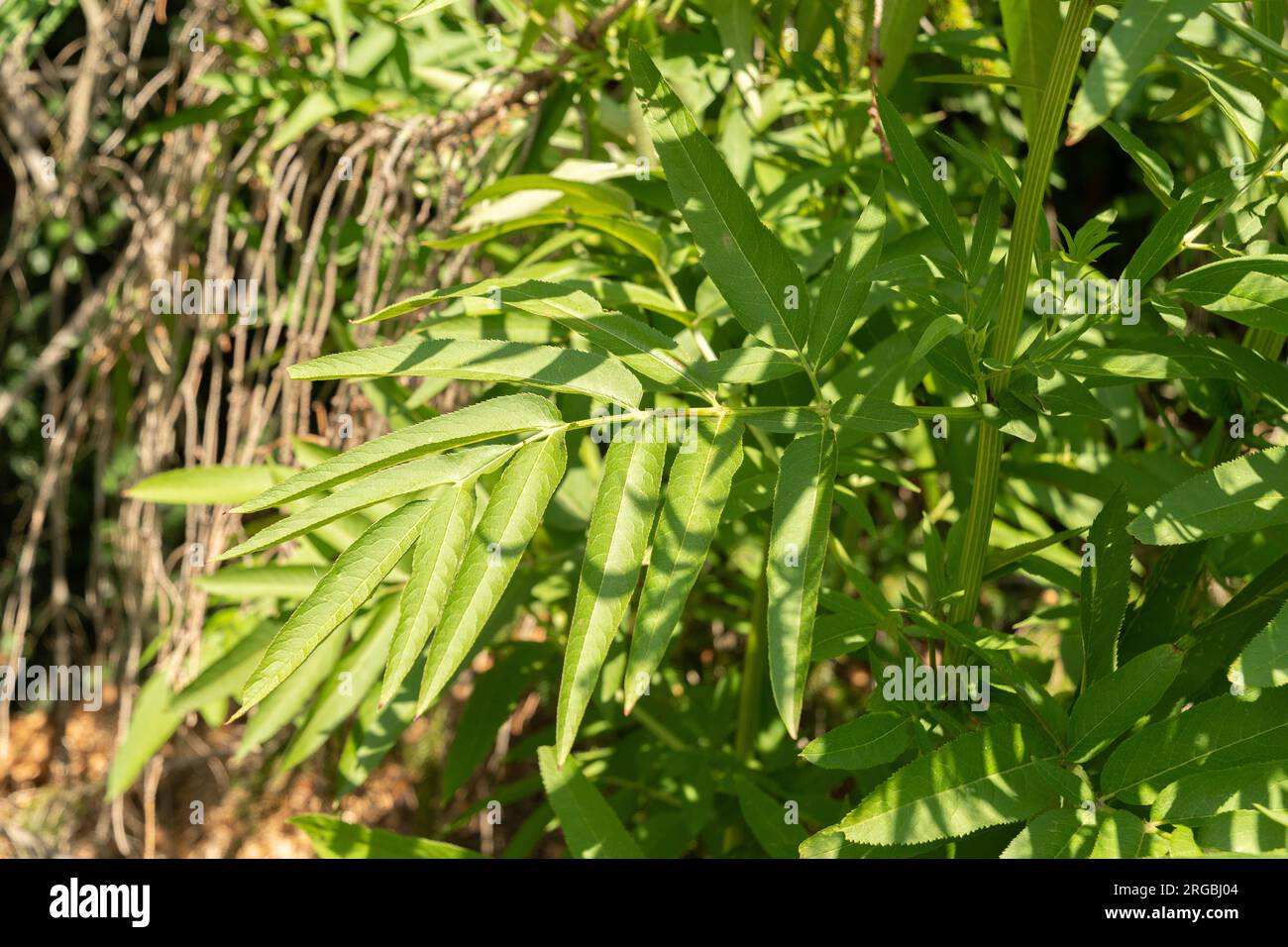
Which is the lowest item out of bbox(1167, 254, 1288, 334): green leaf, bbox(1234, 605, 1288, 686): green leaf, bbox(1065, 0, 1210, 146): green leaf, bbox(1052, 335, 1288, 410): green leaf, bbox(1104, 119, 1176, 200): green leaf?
bbox(1234, 605, 1288, 686): green leaf

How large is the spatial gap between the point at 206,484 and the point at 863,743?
0.74 meters

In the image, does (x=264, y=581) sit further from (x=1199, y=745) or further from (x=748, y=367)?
(x=1199, y=745)

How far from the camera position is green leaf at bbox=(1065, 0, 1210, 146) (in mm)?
531

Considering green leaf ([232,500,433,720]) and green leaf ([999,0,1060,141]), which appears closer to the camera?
green leaf ([232,500,433,720])

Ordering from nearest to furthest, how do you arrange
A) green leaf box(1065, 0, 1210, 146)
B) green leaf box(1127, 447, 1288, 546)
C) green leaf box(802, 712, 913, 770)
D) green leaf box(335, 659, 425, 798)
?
green leaf box(1065, 0, 1210, 146)
green leaf box(1127, 447, 1288, 546)
green leaf box(802, 712, 913, 770)
green leaf box(335, 659, 425, 798)

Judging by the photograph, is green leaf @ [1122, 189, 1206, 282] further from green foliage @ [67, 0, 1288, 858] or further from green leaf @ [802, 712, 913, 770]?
green leaf @ [802, 712, 913, 770]

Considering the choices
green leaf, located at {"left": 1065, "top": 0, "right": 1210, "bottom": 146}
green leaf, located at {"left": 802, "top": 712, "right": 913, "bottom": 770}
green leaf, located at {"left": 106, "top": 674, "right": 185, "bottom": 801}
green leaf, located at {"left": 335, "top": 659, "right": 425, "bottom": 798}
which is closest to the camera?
green leaf, located at {"left": 1065, "top": 0, "right": 1210, "bottom": 146}

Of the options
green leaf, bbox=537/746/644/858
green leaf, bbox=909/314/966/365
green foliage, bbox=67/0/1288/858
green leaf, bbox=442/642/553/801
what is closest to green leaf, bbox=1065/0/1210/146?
green foliage, bbox=67/0/1288/858

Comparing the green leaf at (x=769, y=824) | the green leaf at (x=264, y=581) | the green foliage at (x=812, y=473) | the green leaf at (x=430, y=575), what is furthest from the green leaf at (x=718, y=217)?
the green leaf at (x=264, y=581)

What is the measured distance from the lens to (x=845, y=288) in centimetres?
73

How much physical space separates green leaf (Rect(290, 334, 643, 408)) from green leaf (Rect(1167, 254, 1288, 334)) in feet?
1.21

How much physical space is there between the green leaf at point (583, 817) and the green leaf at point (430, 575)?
0.28m
